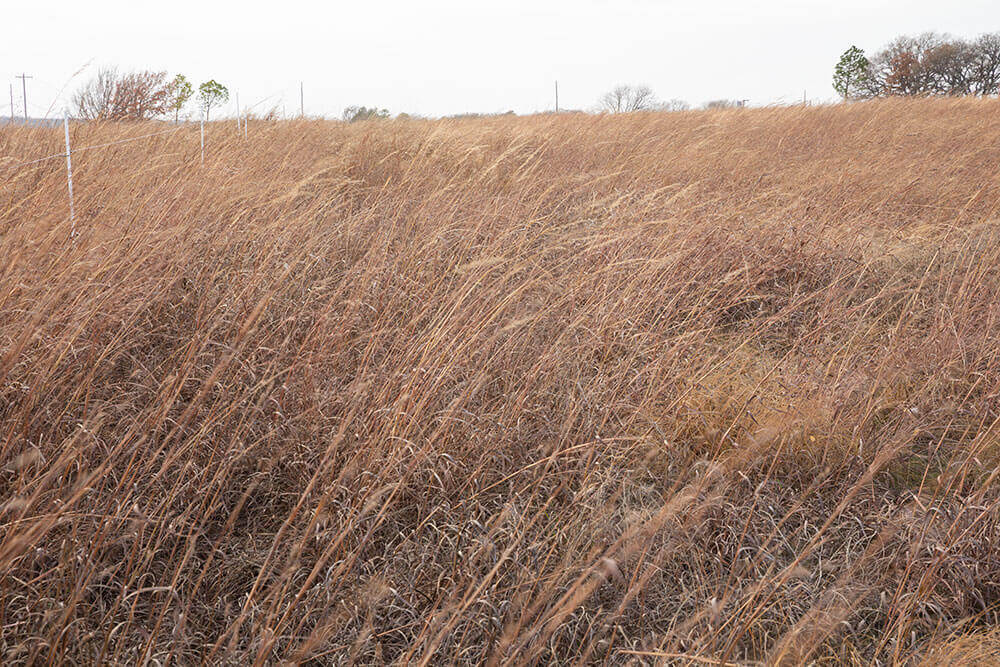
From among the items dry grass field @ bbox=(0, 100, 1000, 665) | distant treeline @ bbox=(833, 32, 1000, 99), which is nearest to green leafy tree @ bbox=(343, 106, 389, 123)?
dry grass field @ bbox=(0, 100, 1000, 665)

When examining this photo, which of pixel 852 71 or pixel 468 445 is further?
pixel 852 71

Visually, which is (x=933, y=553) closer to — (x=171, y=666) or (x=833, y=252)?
(x=171, y=666)

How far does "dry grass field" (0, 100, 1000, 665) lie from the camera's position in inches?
57.1

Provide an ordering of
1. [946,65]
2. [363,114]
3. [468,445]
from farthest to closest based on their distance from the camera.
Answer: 1. [946,65]
2. [363,114]
3. [468,445]

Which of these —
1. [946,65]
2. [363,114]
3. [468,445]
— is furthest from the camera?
[946,65]

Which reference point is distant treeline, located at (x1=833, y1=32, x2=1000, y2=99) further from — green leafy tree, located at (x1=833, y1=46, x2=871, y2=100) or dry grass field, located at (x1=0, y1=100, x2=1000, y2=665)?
dry grass field, located at (x1=0, y1=100, x2=1000, y2=665)

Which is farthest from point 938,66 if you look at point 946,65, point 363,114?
point 363,114

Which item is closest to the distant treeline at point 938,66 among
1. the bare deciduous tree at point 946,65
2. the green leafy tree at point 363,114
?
the bare deciduous tree at point 946,65

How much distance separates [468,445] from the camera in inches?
76.7

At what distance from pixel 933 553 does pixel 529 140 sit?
19.3 ft

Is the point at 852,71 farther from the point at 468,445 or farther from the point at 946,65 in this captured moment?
the point at 468,445

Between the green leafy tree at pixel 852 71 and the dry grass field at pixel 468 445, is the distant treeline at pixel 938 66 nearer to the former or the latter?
the green leafy tree at pixel 852 71

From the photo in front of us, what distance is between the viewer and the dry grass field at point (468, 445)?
1.45m

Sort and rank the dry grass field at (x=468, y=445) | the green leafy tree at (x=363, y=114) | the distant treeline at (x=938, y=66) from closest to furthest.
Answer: the dry grass field at (x=468, y=445) < the green leafy tree at (x=363, y=114) < the distant treeline at (x=938, y=66)
